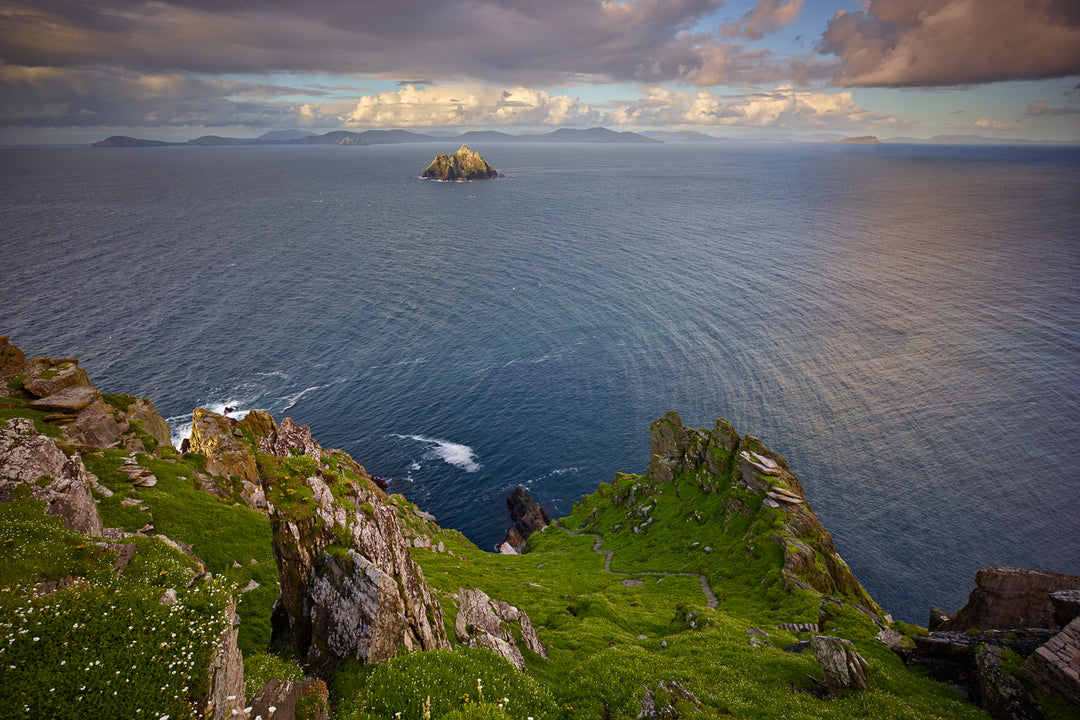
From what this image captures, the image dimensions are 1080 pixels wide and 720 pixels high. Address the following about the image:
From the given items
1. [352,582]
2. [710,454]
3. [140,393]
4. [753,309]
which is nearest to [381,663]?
[352,582]

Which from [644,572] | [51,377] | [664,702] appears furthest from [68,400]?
[644,572]

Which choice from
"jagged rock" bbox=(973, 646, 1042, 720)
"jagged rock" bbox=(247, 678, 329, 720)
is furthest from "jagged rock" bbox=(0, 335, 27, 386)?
"jagged rock" bbox=(973, 646, 1042, 720)

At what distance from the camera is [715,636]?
38.0 meters

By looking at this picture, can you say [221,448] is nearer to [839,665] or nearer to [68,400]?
[68,400]

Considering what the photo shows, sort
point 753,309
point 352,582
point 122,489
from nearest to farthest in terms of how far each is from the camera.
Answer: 1. point 352,582
2. point 122,489
3. point 753,309

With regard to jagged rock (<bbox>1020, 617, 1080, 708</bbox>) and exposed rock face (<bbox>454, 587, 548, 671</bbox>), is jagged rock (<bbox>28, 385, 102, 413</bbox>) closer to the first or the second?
exposed rock face (<bbox>454, 587, 548, 671</bbox>)

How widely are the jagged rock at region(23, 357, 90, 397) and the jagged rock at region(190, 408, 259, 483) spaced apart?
1125 centimetres

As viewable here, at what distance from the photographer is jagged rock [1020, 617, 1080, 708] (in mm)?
23484

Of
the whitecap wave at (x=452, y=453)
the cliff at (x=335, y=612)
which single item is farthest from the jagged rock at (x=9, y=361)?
the whitecap wave at (x=452, y=453)

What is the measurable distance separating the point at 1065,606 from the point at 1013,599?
3.98 metres

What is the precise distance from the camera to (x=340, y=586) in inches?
907

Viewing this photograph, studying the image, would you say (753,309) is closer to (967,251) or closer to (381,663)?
(967,251)

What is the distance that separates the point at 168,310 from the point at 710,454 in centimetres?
14238

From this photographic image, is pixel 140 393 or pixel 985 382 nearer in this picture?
pixel 140 393
